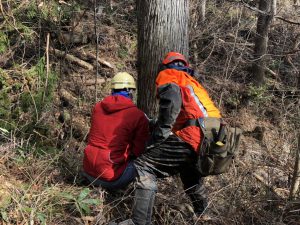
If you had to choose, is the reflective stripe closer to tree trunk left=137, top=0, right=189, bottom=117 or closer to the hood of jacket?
the hood of jacket

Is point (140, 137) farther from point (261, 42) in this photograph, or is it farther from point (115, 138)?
point (261, 42)

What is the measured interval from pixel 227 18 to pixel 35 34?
509cm

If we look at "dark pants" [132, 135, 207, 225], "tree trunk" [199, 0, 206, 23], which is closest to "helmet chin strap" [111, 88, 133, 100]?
"dark pants" [132, 135, 207, 225]

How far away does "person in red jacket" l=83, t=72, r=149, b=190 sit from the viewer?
4.06m

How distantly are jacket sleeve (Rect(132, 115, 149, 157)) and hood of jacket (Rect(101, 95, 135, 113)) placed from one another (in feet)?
0.69

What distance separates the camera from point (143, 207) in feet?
12.3

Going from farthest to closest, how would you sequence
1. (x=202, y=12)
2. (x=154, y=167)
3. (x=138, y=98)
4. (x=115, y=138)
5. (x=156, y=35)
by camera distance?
(x=202, y=12)
(x=138, y=98)
(x=156, y=35)
(x=115, y=138)
(x=154, y=167)

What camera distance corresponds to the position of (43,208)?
3.81 meters

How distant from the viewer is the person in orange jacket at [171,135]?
3.75 metres

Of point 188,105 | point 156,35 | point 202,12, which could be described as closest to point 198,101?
point 188,105

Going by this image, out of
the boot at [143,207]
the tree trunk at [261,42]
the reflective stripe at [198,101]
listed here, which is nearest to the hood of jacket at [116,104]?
the reflective stripe at [198,101]

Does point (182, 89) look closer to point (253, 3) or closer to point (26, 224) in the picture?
point (26, 224)

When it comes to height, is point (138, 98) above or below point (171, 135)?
above

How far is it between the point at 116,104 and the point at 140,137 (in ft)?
Answer: 1.41
